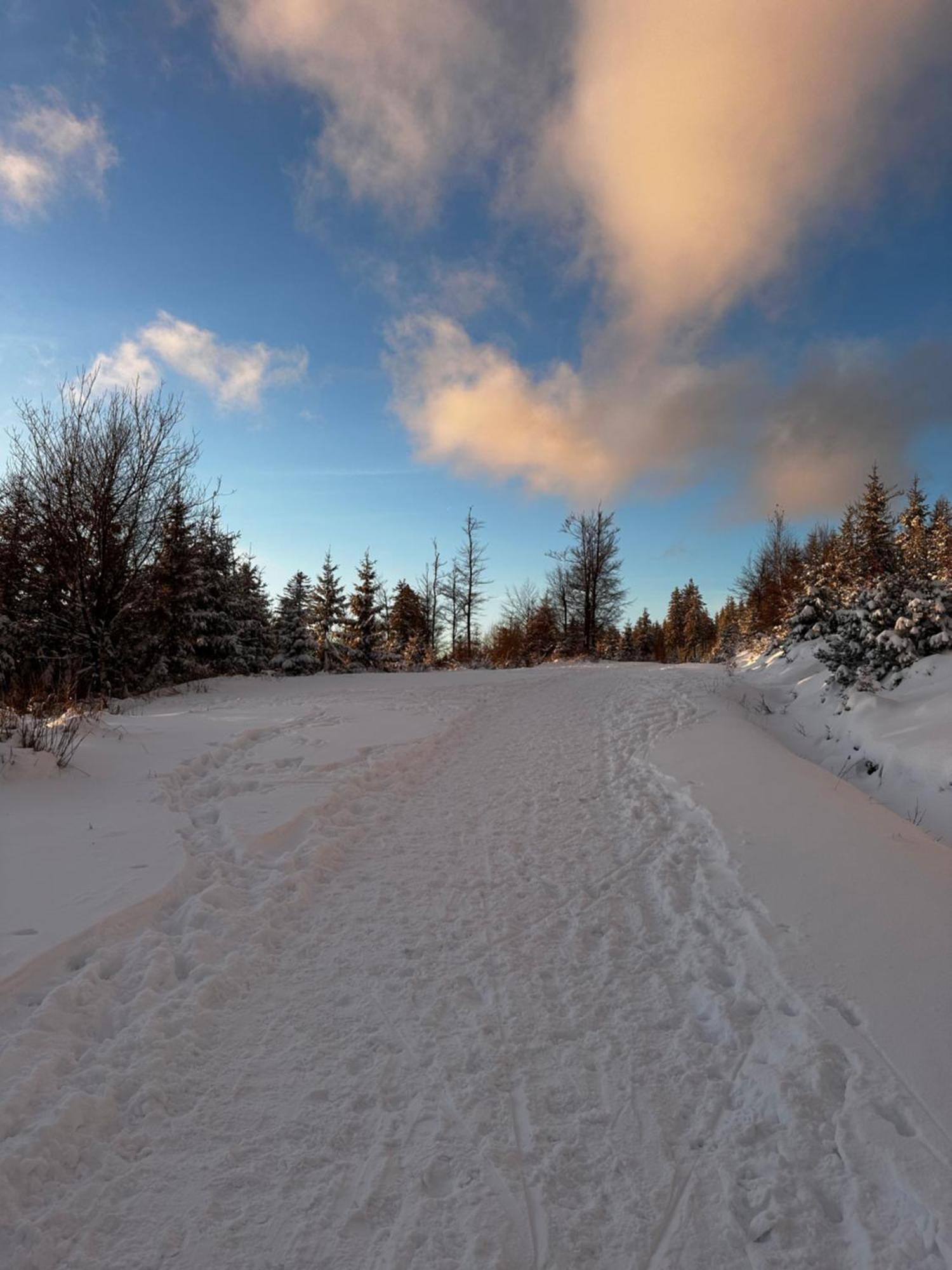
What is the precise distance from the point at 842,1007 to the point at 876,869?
195 cm

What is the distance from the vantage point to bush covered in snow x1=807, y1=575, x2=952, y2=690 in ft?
29.4

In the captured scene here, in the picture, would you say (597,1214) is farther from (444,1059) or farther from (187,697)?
(187,697)

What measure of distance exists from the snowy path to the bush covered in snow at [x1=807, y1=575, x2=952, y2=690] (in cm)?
675

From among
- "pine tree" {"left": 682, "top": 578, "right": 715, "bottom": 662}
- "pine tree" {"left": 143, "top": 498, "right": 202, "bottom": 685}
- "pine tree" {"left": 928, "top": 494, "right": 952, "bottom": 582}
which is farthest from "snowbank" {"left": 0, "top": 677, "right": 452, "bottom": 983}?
"pine tree" {"left": 682, "top": 578, "right": 715, "bottom": 662}

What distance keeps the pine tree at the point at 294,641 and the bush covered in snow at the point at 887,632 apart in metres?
18.2

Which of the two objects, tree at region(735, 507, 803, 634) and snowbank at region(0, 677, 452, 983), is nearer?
snowbank at region(0, 677, 452, 983)

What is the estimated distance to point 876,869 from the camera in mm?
4449

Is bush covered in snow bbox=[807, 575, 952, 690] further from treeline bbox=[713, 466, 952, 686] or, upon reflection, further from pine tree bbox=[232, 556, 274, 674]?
pine tree bbox=[232, 556, 274, 674]

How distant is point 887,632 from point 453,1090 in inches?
384

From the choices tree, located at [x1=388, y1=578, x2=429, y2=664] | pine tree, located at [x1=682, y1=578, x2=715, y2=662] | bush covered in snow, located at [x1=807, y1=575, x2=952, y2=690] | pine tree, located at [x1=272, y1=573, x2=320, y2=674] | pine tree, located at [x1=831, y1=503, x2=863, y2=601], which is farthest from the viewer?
pine tree, located at [x1=682, y1=578, x2=715, y2=662]

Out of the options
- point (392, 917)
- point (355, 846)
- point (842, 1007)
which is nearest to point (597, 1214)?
point (842, 1007)

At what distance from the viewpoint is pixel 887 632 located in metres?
9.28

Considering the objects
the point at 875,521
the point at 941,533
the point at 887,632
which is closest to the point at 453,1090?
the point at 887,632

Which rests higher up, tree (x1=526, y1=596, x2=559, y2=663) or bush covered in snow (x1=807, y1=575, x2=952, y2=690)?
tree (x1=526, y1=596, x2=559, y2=663)
